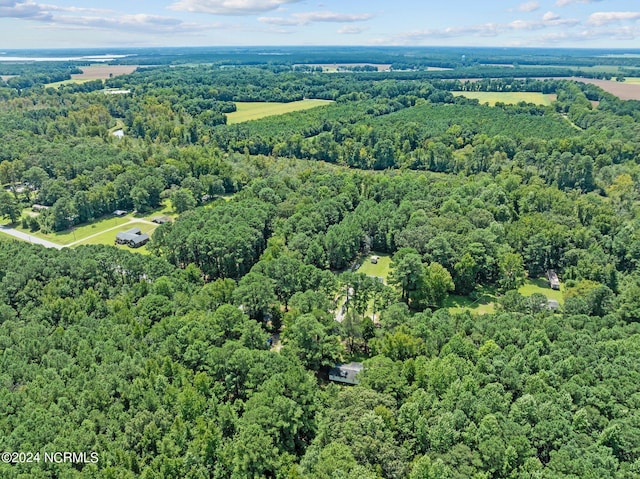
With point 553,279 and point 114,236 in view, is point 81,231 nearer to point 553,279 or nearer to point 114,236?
point 114,236

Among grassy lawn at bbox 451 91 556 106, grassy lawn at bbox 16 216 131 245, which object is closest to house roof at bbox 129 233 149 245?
grassy lawn at bbox 16 216 131 245

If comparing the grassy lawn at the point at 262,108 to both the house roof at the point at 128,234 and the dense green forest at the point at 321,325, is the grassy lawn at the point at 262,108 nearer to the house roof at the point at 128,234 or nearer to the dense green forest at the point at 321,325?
the dense green forest at the point at 321,325

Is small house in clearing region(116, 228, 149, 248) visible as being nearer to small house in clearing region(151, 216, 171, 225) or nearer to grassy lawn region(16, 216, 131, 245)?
small house in clearing region(151, 216, 171, 225)

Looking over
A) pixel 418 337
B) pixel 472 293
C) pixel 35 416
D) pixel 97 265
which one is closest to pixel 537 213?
pixel 472 293

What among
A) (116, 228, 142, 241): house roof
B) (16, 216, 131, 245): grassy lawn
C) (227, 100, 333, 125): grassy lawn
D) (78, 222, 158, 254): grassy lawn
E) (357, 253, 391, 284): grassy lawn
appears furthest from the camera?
(227, 100, 333, 125): grassy lawn

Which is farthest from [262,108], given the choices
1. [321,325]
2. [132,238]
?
[321,325]
